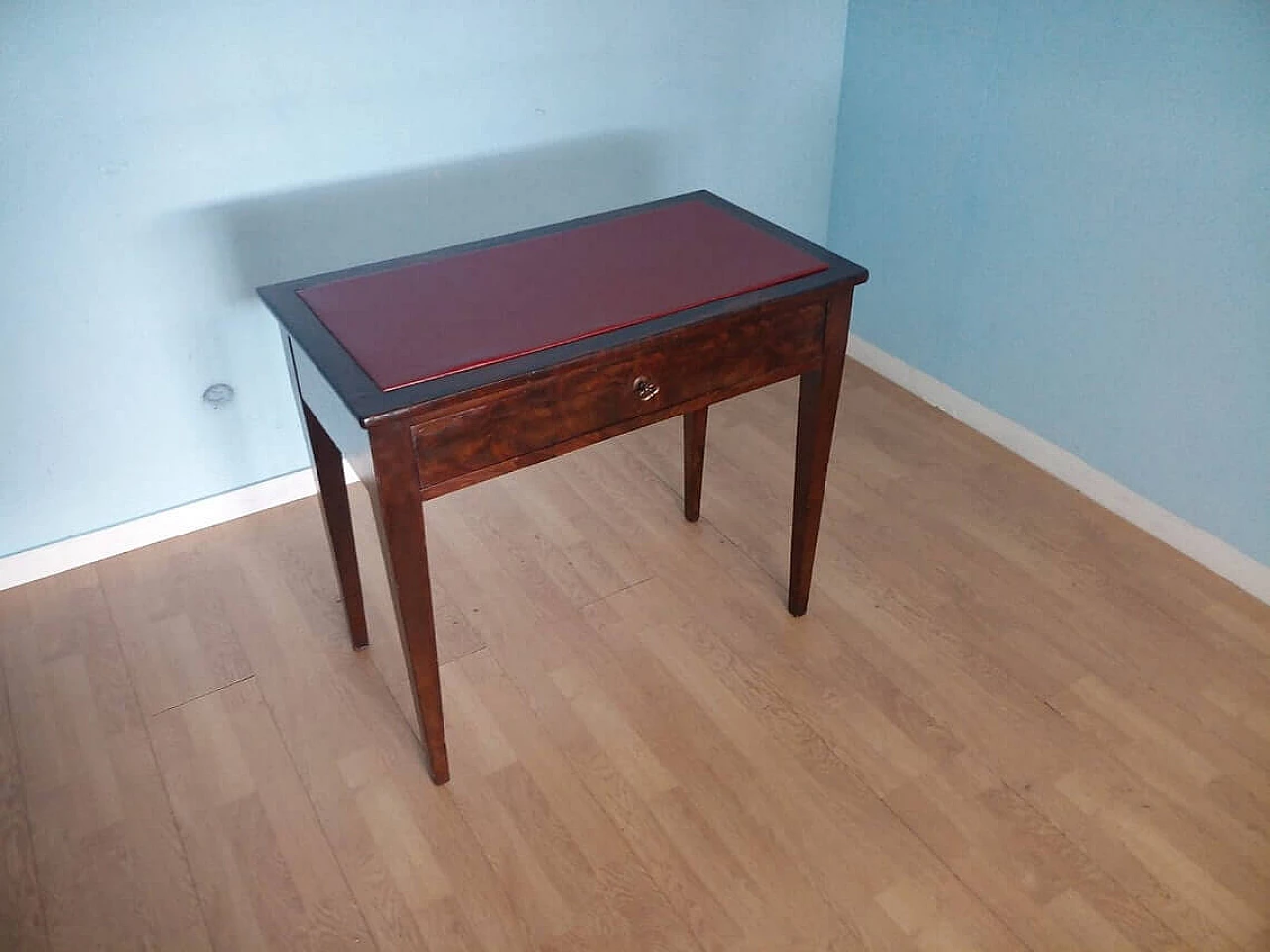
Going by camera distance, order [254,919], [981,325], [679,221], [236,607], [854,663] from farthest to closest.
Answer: [981,325] → [236,607] → [854,663] → [679,221] → [254,919]

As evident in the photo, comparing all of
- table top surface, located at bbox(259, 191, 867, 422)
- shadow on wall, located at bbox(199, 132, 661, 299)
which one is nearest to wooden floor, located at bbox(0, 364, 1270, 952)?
shadow on wall, located at bbox(199, 132, 661, 299)

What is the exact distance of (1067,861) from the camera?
1.51 meters

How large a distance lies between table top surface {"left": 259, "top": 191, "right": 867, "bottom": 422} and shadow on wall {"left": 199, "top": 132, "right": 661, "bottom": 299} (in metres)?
0.51

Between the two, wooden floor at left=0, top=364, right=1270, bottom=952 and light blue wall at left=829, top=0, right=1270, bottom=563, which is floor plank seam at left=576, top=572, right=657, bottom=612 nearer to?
wooden floor at left=0, top=364, right=1270, bottom=952

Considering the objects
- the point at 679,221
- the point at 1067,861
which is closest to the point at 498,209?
the point at 679,221

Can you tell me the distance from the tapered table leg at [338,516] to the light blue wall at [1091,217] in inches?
60.2

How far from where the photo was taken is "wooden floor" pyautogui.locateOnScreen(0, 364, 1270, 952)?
4.77 ft

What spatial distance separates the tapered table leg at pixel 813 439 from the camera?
1.60 m

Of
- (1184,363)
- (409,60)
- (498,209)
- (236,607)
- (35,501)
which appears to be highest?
(409,60)

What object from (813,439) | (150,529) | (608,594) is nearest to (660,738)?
(608,594)

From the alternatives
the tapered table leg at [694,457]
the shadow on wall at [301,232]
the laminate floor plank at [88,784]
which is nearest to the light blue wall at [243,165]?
the shadow on wall at [301,232]

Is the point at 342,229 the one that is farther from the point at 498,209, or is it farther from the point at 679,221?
the point at 679,221

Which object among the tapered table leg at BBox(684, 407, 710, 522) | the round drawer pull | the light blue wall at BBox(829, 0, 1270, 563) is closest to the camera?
the round drawer pull

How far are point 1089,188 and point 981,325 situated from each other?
425 millimetres
